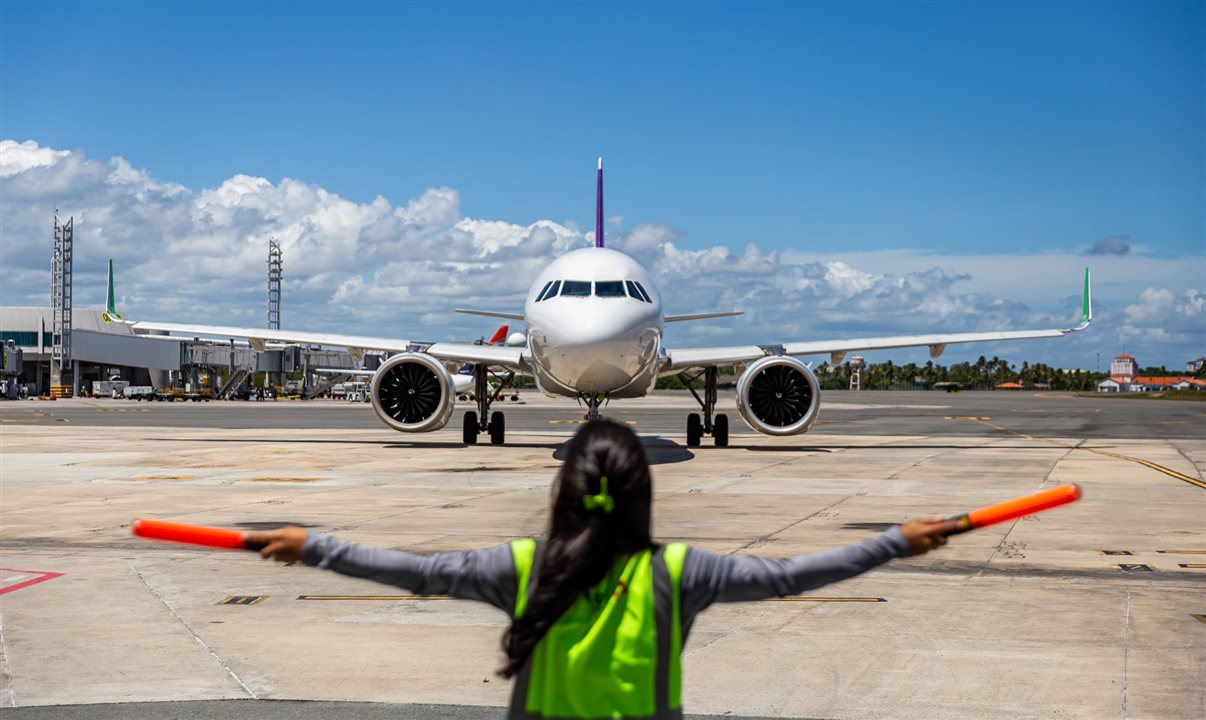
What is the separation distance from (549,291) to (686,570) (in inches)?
792

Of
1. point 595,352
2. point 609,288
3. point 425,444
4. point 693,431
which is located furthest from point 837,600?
point 425,444

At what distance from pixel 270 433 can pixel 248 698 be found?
29111mm

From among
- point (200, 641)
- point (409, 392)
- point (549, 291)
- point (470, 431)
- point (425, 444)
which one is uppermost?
point (549, 291)

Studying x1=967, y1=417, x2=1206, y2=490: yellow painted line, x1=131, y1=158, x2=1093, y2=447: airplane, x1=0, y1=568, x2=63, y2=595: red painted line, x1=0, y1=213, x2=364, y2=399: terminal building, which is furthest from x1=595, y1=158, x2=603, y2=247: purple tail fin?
x1=0, y1=213, x2=364, y2=399: terminal building

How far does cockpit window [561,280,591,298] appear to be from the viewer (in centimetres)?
2222

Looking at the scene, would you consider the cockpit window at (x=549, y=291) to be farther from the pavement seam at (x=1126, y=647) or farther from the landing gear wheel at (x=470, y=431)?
the pavement seam at (x=1126, y=647)

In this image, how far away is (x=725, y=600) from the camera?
286 cm

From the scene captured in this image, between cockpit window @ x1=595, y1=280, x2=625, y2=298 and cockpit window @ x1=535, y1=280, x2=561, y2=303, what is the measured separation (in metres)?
0.80

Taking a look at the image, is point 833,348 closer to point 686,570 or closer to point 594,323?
point 594,323

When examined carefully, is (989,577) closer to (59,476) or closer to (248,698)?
(248,698)

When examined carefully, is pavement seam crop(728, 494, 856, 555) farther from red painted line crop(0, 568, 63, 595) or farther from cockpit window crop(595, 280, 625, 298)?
cockpit window crop(595, 280, 625, 298)

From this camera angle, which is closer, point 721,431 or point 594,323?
point 594,323

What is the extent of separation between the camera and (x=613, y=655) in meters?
2.66

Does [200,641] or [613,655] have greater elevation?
[613,655]
